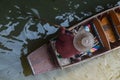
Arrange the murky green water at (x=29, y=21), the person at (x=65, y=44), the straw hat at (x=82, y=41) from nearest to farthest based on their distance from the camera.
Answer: the straw hat at (x=82, y=41)
the person at (x=65, y=44)
the murky green water at (x=29, y=21)

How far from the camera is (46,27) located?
184 inches

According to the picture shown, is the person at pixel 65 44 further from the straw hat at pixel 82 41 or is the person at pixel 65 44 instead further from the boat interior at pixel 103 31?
the boat interior at pixel 103 31

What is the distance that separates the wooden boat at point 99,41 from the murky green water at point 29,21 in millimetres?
222

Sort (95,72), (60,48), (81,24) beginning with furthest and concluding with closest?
(95,72) < (81,24) < (60,48)

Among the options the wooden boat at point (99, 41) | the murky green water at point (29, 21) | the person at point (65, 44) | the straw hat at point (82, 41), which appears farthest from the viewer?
the murky green water at point (29, 21)

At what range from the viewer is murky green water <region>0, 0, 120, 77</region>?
445cm

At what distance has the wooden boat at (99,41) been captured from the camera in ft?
14.2

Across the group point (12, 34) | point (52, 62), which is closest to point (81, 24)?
point (52, 62)

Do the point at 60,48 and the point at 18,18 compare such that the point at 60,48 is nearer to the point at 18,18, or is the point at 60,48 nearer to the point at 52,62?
the point at 52,62

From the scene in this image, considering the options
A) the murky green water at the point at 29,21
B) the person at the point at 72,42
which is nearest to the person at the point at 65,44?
the person at the point at 72,42

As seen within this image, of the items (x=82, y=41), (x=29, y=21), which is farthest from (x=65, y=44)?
(x=29, y=21)

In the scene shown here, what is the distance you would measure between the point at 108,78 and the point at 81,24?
879mm

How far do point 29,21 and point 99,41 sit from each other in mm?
947

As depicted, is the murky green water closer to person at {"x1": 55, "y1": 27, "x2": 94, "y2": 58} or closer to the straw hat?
person at {"x1": 55, "y1": 27, "x2": 94, "y2": 58}
